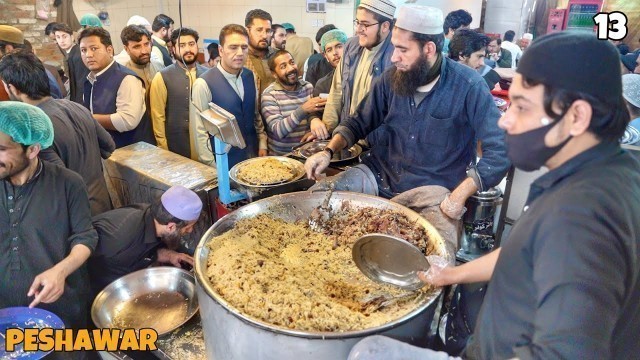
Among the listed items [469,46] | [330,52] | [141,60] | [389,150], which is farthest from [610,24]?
[141,60]

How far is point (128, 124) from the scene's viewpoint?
3.32 metres

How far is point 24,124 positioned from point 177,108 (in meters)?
1.79

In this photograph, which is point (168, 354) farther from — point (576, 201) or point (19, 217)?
point (576, 201)

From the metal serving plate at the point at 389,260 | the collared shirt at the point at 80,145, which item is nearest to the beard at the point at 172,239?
the collared shirt at the point at 80,145

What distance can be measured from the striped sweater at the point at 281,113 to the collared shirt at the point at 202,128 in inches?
4.0

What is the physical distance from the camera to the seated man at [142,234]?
2.29 metres

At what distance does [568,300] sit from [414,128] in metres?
1.43

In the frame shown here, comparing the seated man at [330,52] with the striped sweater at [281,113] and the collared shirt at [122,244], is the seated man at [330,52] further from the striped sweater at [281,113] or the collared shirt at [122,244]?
the collared shirt at [122,244]

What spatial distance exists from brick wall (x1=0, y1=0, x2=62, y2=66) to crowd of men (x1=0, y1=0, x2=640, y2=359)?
242 cm

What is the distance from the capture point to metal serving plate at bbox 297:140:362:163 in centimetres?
273

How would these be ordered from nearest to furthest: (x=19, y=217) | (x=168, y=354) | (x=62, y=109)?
(x=168, y=354) → (x=19, y=217) → (x=62, y=109)

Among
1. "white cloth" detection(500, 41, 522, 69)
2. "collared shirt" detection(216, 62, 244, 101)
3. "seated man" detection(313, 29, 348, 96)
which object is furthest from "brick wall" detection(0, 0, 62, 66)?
"white cloth" detection(500, 41, 522, 69)

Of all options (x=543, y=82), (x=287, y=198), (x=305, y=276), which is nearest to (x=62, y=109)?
(x=287, y=198)

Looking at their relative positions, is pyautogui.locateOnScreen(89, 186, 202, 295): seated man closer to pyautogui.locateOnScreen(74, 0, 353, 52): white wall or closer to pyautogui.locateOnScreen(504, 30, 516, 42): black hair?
pyautogui.locateOnScreen(74, 0, 353, 52): white wall
